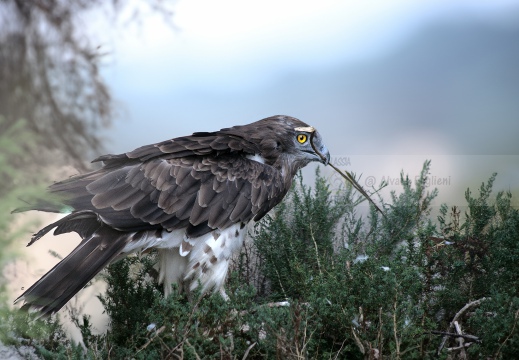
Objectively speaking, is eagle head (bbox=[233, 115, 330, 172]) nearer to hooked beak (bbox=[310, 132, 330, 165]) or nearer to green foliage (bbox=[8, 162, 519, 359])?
hooked beak (bbox=[310, 132, 330, 165])

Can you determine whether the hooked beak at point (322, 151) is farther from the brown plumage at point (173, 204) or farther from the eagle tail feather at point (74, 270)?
the eagle tail feather at point (74, 270)

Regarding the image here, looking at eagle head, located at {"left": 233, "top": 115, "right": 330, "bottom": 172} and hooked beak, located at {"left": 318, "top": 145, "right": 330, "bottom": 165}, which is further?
hooked beak, located at {"left": 318, "top": 145, "right": 330, "bottom": 165}

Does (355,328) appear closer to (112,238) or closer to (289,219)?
(112,238)

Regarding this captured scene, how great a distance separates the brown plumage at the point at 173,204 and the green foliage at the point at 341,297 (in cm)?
26

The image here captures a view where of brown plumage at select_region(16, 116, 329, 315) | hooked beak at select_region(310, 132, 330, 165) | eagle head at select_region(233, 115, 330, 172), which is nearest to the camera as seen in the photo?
brown plumage at select_region(16, 116, 329, 315)

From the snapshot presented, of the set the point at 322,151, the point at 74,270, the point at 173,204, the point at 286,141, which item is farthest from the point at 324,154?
the point at 74,270

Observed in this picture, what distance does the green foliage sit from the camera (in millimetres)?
2635

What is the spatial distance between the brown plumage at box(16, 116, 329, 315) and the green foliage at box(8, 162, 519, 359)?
0.26 m

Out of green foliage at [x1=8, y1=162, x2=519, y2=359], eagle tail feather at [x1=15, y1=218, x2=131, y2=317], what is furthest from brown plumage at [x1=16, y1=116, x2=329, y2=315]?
green foliage at [x1=8, y1=162, x2=519, y2=359]

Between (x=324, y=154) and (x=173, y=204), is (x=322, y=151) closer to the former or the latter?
(x=324, y=154)

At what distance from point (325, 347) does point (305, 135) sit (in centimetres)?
135

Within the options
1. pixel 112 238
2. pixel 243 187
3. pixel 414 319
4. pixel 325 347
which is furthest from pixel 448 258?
pixel 112 238

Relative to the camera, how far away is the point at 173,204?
3.21 m

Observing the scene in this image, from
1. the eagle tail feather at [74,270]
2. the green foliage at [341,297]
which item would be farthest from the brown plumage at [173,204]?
the green foliage at [341,297]
